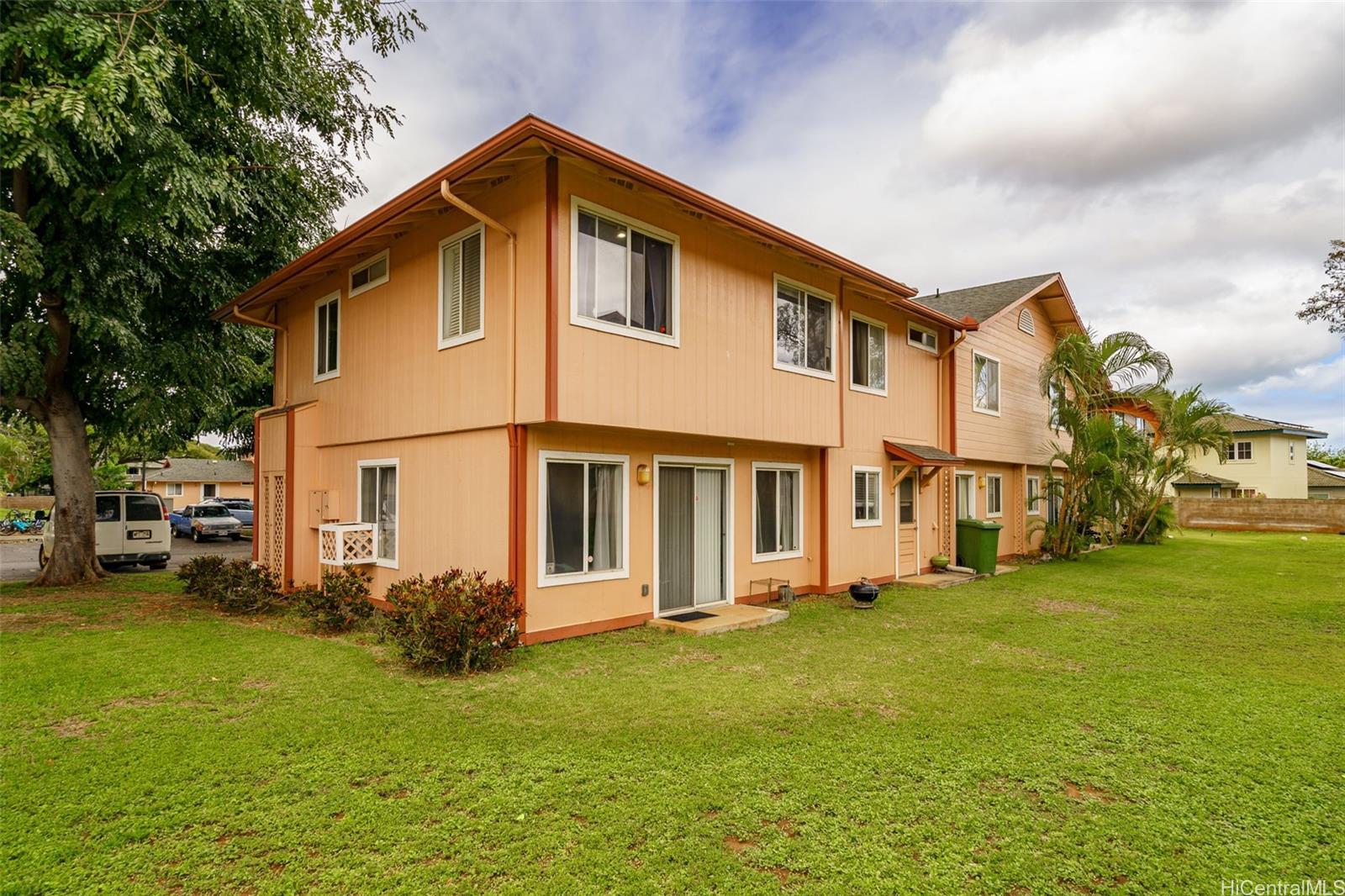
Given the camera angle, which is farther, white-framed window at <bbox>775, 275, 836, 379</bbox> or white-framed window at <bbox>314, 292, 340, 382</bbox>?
white-framed window at <bbox>314, 292, 340, 382</bbox>

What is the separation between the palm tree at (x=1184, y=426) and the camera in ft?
57.3

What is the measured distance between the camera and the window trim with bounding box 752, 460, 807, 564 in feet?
33.0

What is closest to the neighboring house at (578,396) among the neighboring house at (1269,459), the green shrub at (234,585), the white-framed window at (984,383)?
the green shrub at (234,585)

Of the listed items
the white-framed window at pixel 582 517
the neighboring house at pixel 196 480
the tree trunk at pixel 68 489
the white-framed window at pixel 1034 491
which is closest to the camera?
the white-framed window at pixel 582 517

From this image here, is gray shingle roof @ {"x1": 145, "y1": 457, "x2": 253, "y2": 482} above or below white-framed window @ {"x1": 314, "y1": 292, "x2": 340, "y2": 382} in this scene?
below

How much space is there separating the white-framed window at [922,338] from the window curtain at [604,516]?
7567 millimetres

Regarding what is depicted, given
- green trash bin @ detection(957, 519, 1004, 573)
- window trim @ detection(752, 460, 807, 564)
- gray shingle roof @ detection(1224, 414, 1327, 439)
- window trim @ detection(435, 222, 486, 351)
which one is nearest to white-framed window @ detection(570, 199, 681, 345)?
window trim @ detection(435, 222, 486, 351)

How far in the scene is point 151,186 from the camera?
9.45m

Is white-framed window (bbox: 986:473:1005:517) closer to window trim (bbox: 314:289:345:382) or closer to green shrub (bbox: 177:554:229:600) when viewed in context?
window trim (bbox: 314:289:345:382)

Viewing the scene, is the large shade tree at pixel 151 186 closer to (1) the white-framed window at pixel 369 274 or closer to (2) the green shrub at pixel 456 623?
(1) the white-framed window at pixel 369 274

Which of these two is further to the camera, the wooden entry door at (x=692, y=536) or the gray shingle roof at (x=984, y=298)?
the gray shingle roof at (x=984, y=298)

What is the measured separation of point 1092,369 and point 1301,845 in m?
14.7

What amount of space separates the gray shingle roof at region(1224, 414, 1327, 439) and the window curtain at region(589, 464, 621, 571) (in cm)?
3401

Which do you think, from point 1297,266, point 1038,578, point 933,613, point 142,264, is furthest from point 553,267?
point 1297,266
